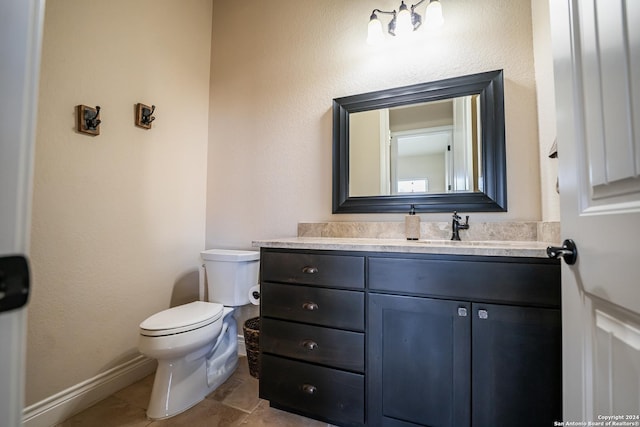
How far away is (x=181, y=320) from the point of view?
144 cm

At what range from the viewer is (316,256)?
4.29 ft

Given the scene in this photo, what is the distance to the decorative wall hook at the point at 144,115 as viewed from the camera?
174 cm

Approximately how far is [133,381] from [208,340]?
0.66 m

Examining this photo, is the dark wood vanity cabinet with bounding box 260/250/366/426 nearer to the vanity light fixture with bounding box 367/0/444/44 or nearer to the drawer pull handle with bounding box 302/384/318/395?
the drawer pull handle with bounding box 302/384/318/395

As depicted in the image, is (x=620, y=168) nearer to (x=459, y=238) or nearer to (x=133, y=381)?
(x=459, y=238)

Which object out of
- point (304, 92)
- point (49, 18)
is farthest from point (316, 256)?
point (49, 18)

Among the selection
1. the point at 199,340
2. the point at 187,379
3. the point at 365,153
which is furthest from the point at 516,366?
the point at 187,379

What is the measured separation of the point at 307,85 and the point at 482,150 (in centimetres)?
124

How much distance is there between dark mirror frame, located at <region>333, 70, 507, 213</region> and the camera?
58.5 inches

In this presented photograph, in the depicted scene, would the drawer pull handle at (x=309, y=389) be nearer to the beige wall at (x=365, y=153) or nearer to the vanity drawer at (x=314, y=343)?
the vanity drawer at (x=314, y=343)

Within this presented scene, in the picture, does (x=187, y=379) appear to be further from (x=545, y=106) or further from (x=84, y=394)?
(x=545, y=106)

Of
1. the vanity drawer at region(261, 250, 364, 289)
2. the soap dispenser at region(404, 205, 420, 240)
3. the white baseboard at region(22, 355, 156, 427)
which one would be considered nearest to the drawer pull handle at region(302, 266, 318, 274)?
the vanity drawer at region(261, 250, 364, 289)

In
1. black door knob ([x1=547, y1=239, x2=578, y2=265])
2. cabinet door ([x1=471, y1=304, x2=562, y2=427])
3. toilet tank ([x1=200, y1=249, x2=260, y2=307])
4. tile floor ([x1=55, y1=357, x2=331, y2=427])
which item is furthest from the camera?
toilet tank ([x1=200, y1=249, x2=260, y2=307])

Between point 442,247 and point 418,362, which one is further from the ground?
point 442,247
